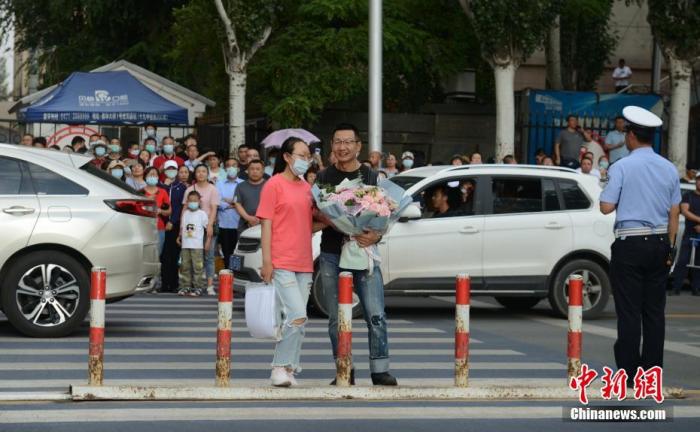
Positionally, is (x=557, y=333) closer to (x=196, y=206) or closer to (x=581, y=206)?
(x=581, y=206)

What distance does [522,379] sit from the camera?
11.4 metres

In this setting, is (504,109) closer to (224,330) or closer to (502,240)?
(502,240)

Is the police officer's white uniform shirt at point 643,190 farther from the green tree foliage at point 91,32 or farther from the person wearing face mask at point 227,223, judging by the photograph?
the green tree foliage at point 91,32

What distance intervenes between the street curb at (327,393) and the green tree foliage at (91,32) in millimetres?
31580

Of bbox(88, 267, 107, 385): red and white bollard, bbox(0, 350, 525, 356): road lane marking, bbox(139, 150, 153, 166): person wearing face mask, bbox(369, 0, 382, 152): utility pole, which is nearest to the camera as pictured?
bbox(88, 267, 107, 385): red and white bollard

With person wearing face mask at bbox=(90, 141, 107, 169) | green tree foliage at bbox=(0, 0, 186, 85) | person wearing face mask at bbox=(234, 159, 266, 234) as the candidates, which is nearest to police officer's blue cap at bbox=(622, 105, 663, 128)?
person wearing face mask at bbox=(234, 159, 266, 234)

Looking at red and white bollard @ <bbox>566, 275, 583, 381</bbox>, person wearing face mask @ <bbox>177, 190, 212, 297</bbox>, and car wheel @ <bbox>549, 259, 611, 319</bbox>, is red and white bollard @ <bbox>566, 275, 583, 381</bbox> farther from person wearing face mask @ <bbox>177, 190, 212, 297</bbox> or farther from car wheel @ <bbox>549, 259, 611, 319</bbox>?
person wearing face mask @ <bbox>177, 190, 212, 297</bbox>

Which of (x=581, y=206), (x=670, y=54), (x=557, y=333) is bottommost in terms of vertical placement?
(x=557, y=333)

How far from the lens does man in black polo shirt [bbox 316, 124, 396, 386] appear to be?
1025 centimetres

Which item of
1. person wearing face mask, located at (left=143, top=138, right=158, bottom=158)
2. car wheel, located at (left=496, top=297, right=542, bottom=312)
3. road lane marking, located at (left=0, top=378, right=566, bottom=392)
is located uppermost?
person wearing face mask, located at (left=143, top=138, right=158, bottom=158)

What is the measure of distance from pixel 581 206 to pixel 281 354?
7.80m

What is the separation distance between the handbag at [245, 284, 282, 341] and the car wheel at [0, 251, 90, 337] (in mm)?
3837

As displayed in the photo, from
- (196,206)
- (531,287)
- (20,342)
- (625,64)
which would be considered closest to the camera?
(20,342)

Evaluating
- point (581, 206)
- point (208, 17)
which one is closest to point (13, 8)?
point (208, 17)
